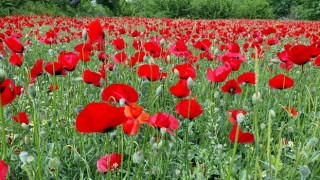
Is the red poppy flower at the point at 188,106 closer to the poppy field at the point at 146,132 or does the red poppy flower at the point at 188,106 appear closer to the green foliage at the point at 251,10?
the poppy field at the point at 146,132

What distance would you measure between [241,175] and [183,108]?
0.34 m

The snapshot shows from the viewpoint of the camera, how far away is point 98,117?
3.03 feet

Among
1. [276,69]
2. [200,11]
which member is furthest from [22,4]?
[276,69]

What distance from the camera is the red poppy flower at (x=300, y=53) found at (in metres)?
1.76

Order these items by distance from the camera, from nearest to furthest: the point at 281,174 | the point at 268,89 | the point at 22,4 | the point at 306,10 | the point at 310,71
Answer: the point at 281,174
the point at 268,89
the point at 310,71
the point at 22,4
the point at 306,10

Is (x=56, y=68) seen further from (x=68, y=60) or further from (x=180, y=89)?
(x=180, y=89)

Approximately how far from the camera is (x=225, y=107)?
2.46 meters

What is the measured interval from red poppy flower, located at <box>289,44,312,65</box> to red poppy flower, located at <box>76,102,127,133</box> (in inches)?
44.7

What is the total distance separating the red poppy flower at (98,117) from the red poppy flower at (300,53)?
1136mm

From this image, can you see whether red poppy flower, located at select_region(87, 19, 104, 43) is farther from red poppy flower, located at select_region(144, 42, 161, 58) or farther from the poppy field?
red poppy flower, located at select_region(144, 42, 161, 58)

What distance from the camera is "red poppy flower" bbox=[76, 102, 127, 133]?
88 cm

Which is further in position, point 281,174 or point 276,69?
point 276,69

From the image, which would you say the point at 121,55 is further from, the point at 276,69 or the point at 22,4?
the point at 22,4

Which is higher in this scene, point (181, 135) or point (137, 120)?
point (137, 120)
